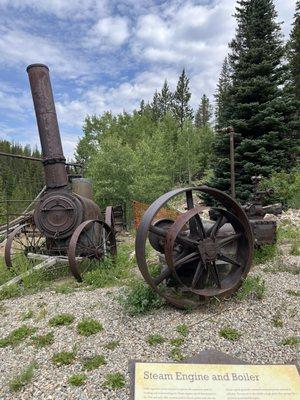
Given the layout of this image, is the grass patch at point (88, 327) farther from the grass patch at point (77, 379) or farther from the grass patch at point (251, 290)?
the grass patch at point (251, 290)

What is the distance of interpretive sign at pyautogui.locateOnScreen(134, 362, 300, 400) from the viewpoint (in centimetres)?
292

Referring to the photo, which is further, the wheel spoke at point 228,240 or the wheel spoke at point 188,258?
the wheel spoke at point 228,240

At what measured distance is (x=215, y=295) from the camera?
15.8 ft

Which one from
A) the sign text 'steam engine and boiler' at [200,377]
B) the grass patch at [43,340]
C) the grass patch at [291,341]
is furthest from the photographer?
the grass patch at [43,340]

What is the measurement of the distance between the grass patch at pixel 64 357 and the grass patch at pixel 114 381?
0.54m

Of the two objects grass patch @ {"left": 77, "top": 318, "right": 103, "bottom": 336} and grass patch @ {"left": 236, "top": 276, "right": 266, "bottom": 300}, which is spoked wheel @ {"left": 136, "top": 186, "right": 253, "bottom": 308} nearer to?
grass patch @ {"left": 236, "top": 276, "right": 266, "bottom": 300}

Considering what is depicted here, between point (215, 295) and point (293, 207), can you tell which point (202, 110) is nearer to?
point (293, 207)

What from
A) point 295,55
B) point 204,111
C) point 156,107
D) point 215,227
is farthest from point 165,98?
point 215,227

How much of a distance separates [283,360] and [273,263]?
3.64 meters

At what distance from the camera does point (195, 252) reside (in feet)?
15.9

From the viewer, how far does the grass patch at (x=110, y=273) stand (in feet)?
21.4

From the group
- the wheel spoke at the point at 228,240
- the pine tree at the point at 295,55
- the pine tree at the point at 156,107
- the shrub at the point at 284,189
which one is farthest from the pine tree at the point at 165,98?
the wheel spoke at the point at 228,240

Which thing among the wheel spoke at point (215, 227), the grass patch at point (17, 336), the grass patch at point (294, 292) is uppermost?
the wheel spoke at point (215, 227)

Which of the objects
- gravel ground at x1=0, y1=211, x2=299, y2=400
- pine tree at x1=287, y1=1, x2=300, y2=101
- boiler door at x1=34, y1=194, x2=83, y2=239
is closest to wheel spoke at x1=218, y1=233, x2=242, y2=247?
gravel ground at x1=0, y1=211, x2=299, y2=400
